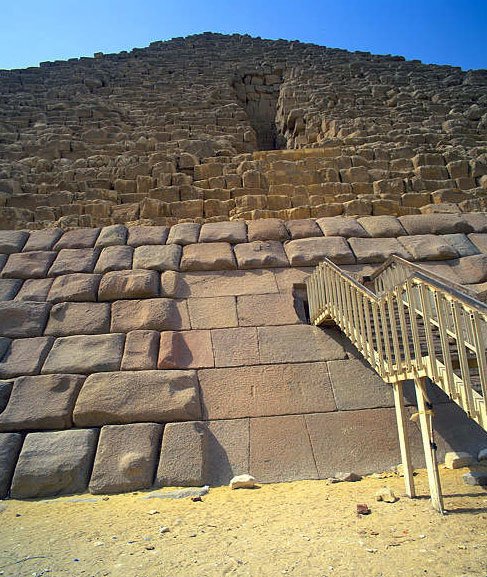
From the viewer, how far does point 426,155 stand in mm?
9844

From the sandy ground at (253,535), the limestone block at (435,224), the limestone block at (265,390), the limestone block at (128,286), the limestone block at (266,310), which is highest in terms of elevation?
the limestone block at (435,224)

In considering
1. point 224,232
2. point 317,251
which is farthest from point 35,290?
point 317,251

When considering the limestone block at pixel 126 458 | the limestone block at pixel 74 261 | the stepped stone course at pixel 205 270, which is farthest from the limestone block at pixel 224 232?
the limestone block at pixel 126 458

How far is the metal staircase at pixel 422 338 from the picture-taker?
3.20m

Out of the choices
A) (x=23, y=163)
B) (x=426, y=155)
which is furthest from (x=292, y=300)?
(x=23, y=163)

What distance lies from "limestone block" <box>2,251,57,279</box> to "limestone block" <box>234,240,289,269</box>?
2.95 meters

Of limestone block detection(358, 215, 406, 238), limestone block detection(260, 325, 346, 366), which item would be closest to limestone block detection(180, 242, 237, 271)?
limestone block detection(260, 325, 346, 366)

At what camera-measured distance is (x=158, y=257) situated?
7.12 m

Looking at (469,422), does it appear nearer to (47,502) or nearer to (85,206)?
(47,502)

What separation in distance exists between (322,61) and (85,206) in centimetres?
1306

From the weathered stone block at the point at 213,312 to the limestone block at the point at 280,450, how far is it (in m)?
1.58

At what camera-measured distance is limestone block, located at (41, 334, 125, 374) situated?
217 inches

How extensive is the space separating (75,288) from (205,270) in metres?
1.89

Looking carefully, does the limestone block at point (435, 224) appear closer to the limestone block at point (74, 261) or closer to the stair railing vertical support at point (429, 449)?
the stair railing vertical support at point (429, 449)
